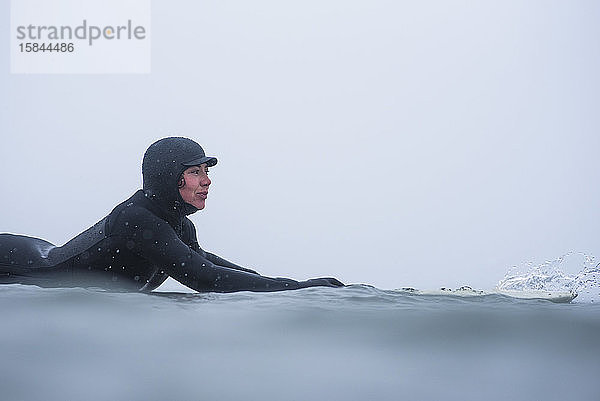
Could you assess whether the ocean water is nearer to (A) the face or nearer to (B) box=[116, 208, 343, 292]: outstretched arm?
(B) box=[116, 208, 343, 292]: outstretched arm

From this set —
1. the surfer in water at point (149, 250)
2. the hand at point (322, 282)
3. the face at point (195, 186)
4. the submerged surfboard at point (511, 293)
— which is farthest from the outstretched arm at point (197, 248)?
the submerged surfboard at point (511, 293)

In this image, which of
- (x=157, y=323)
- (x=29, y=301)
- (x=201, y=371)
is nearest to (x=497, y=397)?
(x=201, y=371)

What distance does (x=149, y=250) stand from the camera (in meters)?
3.05

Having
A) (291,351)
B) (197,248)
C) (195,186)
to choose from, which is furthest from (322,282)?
(291,351)

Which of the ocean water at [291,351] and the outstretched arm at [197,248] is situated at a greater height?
the outstretched arm at [197,248]

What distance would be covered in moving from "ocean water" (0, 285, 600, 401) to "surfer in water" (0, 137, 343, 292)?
463 millimetres

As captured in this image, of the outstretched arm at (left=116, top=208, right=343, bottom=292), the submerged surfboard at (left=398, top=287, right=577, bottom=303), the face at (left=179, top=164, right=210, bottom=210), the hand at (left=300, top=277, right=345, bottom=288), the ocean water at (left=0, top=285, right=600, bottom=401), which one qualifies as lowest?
the ocean water at (left=0, top=285, right=600, bottom=401)

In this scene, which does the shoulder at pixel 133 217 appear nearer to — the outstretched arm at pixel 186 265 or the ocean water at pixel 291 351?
the outstretched arm at pixel 186 265

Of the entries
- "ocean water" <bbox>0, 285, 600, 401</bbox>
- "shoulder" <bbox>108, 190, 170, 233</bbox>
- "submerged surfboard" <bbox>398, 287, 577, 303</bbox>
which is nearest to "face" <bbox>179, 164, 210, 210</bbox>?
"shoulder" <bbox>108, 190, 170, 233</bbox>

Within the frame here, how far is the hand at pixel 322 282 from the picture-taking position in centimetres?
296

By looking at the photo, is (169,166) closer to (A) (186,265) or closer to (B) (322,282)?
(A) (186,265)

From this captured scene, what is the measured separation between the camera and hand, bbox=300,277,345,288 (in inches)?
116

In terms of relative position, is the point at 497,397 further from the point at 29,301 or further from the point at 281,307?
the point at 29,301

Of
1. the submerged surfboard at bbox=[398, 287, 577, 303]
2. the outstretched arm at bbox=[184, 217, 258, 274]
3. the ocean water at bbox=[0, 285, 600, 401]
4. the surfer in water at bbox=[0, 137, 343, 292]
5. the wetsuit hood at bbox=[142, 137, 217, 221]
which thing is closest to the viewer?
the ocean water at bbox=[0, 285, 600, 401]
